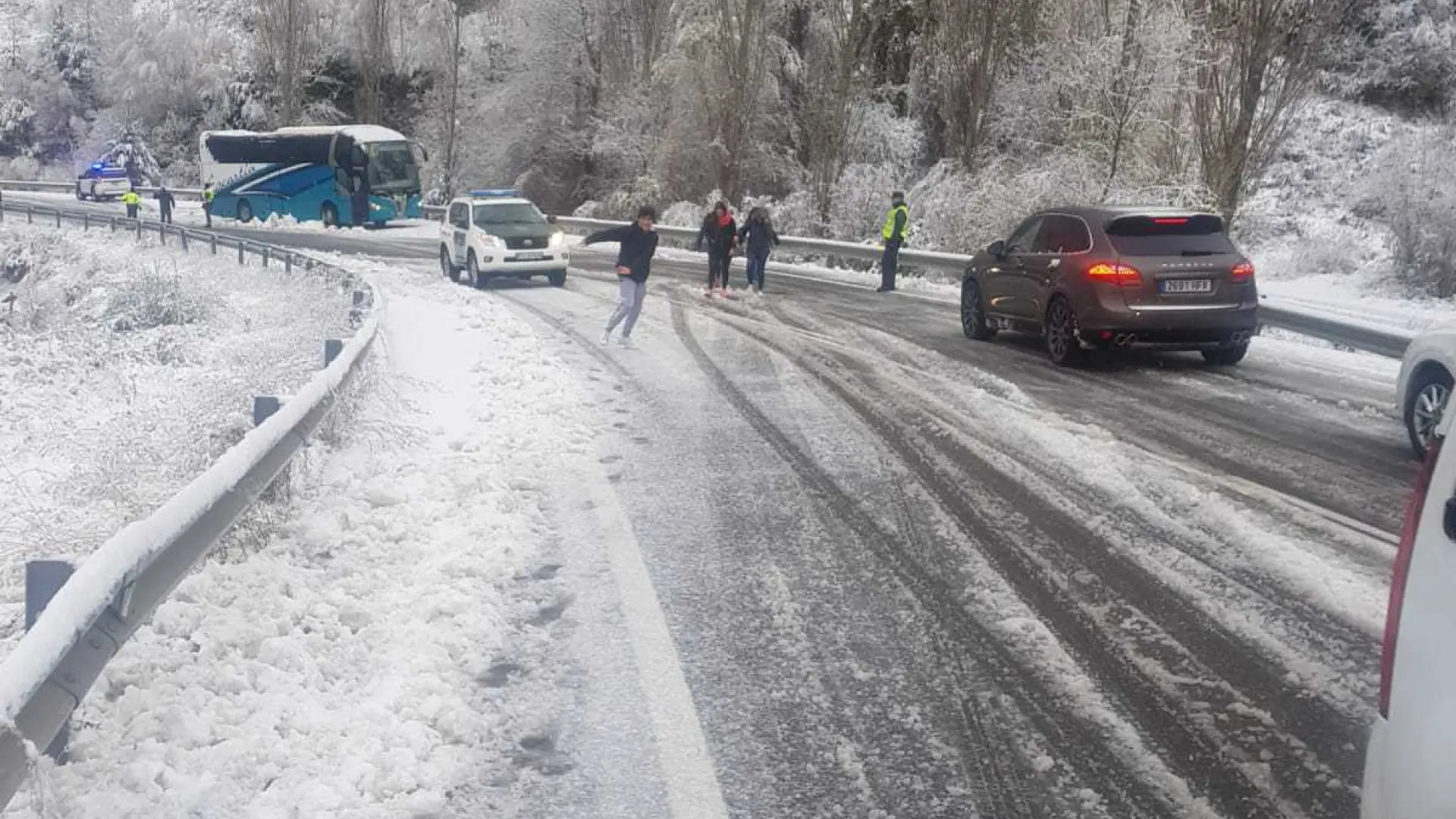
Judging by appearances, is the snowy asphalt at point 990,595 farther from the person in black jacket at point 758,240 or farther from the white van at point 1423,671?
the person in black jacket at point 758,240

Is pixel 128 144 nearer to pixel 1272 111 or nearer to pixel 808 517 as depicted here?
pixel 1272 111

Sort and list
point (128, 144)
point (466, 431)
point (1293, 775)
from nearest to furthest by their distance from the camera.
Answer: point (1293, 775) < point (466, 431) < point (128, 144)

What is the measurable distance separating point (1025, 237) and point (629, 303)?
15.7 feet

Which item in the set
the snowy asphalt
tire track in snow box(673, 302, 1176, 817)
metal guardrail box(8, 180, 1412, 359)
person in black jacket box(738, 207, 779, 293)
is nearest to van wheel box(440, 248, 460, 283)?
person in black jacket box(738, 207, 779, 293)

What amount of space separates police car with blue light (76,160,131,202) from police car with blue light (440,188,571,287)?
134ft

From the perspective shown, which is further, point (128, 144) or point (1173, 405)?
point (128, 144)

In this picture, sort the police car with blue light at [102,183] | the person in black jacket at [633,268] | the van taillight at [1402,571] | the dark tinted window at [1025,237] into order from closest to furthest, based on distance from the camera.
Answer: the van taillight at [1402,571] → the dark tinted window at [1025,237] → the person in black jacket at [633,268] → the police car with blue light at [102,183]

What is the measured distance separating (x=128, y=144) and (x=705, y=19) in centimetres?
3863

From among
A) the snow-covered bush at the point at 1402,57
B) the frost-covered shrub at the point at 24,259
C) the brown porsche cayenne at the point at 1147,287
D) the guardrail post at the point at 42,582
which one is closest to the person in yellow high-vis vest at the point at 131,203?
the frost-covered shrub at the point at 24,259

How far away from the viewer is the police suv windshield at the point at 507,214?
22.8 metres

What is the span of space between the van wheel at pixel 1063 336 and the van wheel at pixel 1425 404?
3854mm

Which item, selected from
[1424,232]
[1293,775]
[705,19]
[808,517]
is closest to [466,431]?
[808,517]

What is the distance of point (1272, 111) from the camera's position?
21.0 metres

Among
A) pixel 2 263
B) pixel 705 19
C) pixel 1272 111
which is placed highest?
pixel 705 19
